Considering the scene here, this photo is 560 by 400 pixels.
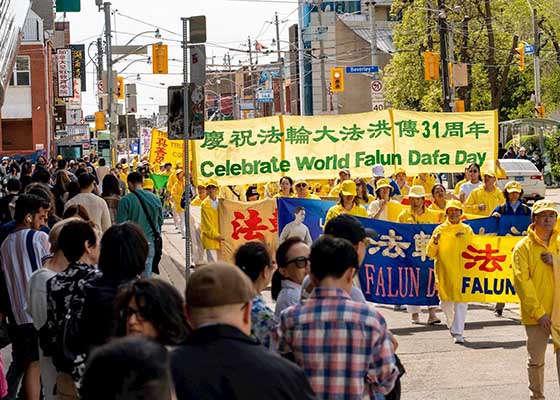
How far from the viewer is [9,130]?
67750 millimetres

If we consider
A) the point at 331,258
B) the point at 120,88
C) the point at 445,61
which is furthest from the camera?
the point at 120,88

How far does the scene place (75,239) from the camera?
6.61 m

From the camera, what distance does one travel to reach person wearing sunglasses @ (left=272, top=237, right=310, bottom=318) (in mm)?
6379

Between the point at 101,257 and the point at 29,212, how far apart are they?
3612 millimetres

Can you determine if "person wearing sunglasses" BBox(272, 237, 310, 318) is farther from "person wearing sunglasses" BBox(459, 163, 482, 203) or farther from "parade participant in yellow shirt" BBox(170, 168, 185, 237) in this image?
"parade participant in yellow shirt" BBox(170, 168, 185, 237)

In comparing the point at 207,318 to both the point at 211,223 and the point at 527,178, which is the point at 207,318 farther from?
the point at 527,178

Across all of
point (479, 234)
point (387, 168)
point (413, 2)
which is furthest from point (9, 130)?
point (479, 234)

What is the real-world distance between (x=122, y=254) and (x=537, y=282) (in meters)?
4.14

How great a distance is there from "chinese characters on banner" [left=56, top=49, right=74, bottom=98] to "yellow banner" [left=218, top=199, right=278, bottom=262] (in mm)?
61934

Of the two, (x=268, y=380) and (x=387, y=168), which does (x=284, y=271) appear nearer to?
(x=268, y=380)

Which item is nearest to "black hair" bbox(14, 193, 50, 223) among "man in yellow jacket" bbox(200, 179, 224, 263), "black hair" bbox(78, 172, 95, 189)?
"black hair" bbox(78, 172, 95, 189)

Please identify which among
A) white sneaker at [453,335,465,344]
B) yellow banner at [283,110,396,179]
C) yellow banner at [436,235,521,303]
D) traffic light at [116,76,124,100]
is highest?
traffic light at [116,76,124,100]

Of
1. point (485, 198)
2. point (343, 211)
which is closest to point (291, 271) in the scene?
point (343, 211)

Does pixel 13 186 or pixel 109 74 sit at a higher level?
pixel 109 74
